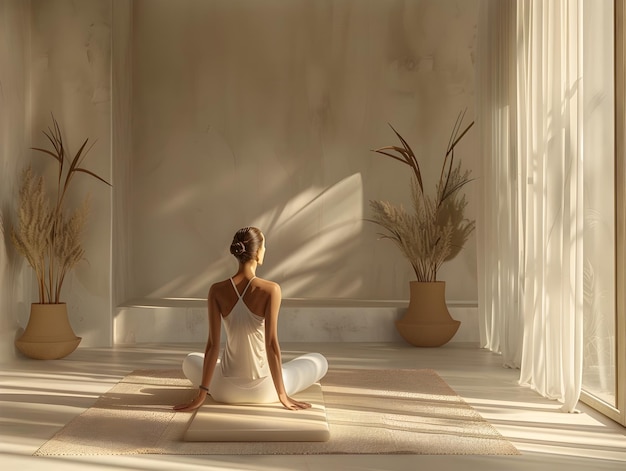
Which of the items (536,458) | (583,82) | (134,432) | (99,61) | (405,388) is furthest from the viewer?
(99,61)

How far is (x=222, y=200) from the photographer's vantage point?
8.01m

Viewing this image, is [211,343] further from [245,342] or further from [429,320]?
[429,320]

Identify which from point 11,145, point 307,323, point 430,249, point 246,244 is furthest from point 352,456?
point 11,145

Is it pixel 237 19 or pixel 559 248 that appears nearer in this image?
pixel 559 248

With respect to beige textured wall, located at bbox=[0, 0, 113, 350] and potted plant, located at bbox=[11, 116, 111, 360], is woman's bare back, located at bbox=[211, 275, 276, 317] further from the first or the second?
beige textured wall, located at bbox=[0, 0, 113, 350]

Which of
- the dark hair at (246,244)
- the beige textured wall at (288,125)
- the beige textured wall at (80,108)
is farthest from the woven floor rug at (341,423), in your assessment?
the beige textured wall at (288,125)

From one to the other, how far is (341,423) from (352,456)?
1.94ft

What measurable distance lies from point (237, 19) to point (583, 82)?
4.44 metres

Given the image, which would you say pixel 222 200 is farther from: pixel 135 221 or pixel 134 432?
pixel 134 432

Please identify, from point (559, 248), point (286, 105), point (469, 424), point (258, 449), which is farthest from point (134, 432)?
point (286, 105)

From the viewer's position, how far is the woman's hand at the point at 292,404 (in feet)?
12.6

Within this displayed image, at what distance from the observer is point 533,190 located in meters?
4.94

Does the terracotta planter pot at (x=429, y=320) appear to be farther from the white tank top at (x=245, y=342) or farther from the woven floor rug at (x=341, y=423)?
the white tank top at (x=245, y=342)

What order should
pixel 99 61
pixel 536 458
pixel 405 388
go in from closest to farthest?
pixel 536 458 → pixel 405 388 → pixel 99 61
